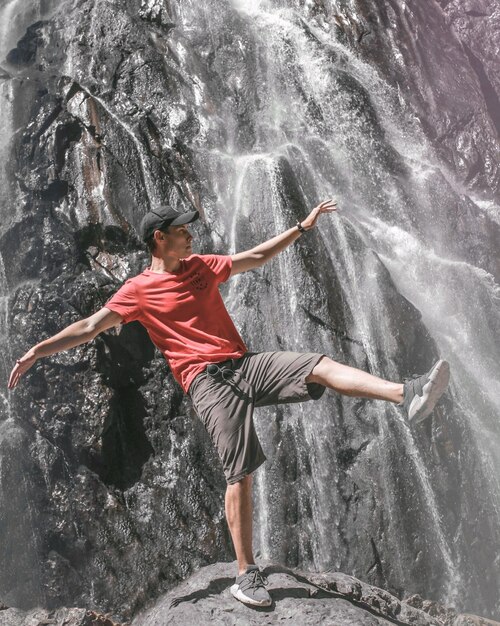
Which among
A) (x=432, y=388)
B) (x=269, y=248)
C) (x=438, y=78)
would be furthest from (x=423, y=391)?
(x=438, y=78)

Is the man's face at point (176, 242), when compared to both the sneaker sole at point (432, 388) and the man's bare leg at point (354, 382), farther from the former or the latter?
the sneaker sole at point (432, 388)

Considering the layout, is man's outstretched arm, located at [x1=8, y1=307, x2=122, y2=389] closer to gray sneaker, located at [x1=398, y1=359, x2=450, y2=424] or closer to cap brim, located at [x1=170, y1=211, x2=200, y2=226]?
cap brim, located at [x1=170, y1=211, x2=200, y2=226]

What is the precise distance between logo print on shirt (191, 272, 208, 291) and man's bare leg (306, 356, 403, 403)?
0.84m

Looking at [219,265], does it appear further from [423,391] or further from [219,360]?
[423,391]

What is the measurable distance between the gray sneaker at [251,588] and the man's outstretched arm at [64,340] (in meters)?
1.61

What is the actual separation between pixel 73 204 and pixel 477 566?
612 centimetres

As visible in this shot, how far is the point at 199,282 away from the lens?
443 centimetres

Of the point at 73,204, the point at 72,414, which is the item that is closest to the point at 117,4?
the point at 73,204

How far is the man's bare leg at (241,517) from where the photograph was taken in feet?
13.4

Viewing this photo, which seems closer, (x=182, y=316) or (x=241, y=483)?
(x=241, y=483)

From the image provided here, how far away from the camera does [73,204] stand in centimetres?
898

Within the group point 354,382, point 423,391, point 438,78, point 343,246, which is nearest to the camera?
point 423,391

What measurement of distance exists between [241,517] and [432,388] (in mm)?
1277

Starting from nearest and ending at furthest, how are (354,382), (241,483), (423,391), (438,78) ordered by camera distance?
(423,391), (354,382), (241,483), (438,78)
